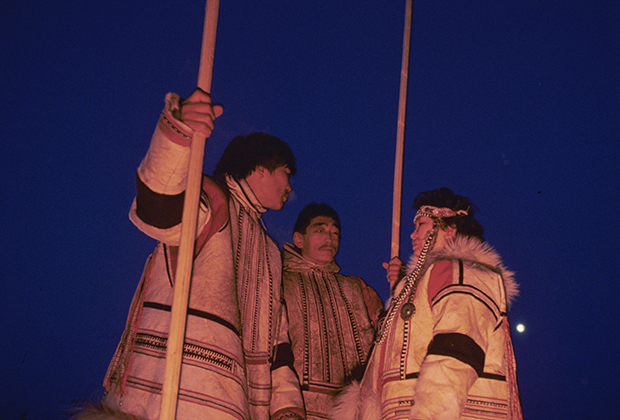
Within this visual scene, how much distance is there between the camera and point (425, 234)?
2346 mm

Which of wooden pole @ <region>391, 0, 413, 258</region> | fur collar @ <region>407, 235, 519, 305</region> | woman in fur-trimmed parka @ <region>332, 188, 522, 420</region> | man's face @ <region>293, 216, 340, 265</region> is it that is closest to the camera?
woman in fur-trimmed parka @ <region>332, 188, 522, 420</region>

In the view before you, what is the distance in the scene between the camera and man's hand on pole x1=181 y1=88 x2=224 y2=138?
153 centimetres

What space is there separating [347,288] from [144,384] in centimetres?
187

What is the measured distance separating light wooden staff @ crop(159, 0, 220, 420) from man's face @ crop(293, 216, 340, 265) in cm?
189

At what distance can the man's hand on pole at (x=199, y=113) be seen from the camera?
153cm

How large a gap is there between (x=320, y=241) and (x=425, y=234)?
1102 millimetres

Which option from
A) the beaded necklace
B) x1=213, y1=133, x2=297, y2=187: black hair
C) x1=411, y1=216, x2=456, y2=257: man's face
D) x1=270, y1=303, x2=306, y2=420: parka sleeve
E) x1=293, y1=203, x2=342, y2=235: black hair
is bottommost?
x1=270, y1=303, x2=306, y2=420: parka sleeve

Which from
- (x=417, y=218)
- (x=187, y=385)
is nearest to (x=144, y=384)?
(x=187, y=385)

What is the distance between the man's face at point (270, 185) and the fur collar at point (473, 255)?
28.7 inches

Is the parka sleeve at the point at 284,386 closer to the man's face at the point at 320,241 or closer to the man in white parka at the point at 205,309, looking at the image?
the man in white parka at the point at 205,309

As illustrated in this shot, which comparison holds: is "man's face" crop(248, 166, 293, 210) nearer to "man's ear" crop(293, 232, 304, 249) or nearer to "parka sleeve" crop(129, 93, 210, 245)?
"parka sleeve" crop(129, 93, 210, 245)

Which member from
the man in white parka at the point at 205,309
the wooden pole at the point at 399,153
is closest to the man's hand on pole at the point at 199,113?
the man in white parka at the point at 205,309

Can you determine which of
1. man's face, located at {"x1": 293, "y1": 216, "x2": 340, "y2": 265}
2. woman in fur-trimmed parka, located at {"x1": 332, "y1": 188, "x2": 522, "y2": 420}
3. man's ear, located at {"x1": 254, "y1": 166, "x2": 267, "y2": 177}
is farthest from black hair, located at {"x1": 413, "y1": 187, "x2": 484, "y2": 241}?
man's face, located at {"x1": 293, "y1": 216, "x2": 340, "y2": 265}

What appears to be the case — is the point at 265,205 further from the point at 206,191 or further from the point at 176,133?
the point at 176,133
